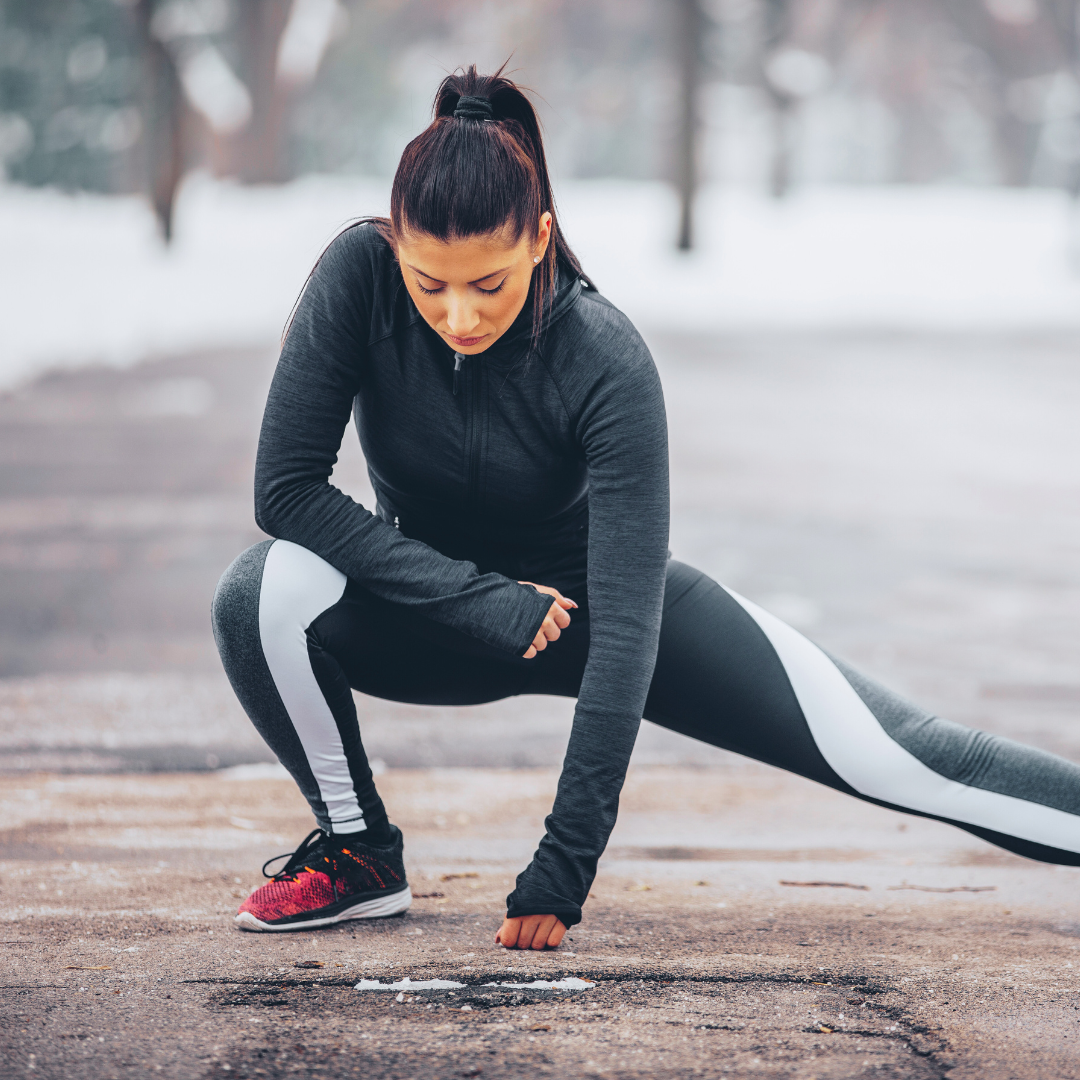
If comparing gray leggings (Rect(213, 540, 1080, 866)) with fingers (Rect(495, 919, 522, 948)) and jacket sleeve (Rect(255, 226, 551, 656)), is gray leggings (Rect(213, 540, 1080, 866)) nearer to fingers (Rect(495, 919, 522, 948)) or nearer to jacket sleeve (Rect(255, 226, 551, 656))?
jacket sleeve (Rect(255, 226, 551, 656))

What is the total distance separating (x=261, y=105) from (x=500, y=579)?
104ft

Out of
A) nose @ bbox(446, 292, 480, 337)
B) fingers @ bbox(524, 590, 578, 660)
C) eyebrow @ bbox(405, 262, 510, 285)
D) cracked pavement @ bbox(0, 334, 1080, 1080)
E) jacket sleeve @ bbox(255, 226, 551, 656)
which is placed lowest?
cracked pavement @ bbox(0, 334, 1080, 1080)

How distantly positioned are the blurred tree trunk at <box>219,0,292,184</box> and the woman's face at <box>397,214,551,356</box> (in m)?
31.2

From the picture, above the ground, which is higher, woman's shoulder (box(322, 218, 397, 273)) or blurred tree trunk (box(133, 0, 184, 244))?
blurred tree trunk (box(133, 0, 184, 244))

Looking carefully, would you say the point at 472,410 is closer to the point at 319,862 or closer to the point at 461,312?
the point at 461,312

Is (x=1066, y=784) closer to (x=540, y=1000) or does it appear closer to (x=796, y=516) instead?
(x=540, y=1000)

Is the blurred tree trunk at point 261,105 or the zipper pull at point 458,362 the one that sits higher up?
the blurred tree trunk at point 261,105

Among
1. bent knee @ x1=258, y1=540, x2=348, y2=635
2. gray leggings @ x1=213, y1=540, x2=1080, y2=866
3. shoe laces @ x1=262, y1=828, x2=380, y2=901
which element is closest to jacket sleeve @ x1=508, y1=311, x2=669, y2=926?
gray leggings @ x1=213, y1=540, x2=1080, y2=866

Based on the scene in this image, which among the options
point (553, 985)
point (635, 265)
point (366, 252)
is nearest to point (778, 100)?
point (635, 265)

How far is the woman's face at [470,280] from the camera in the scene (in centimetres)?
238

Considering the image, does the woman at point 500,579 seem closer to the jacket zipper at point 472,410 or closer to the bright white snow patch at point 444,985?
the jacket zipper at point 472,410

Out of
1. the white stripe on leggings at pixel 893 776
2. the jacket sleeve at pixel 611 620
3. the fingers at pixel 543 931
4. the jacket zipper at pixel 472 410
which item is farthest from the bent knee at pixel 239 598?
the white stripe on leggings at pixel 893 776

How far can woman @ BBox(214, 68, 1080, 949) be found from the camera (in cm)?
247

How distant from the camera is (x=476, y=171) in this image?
2352 millimetres
